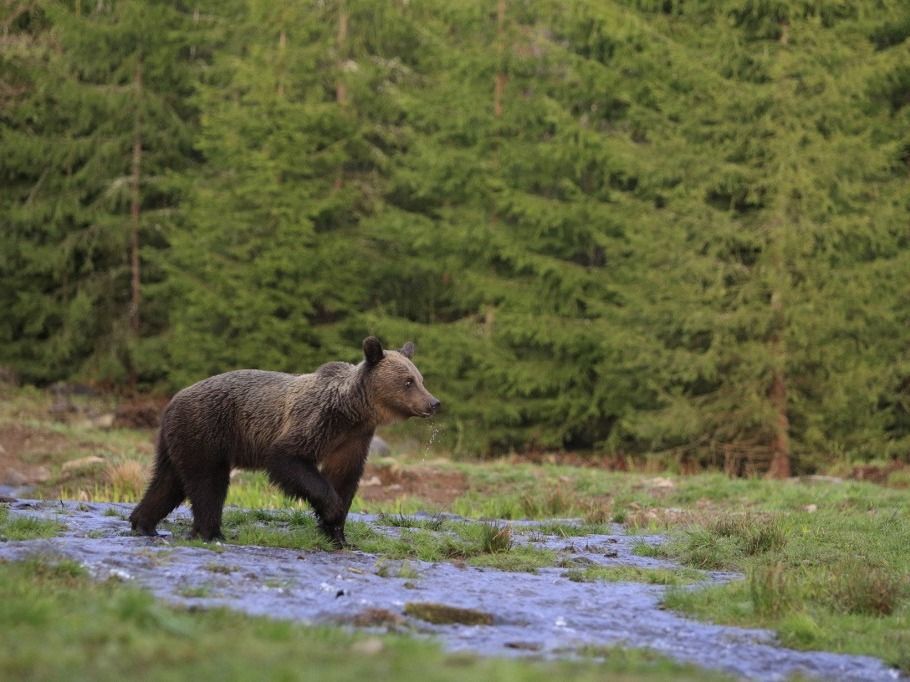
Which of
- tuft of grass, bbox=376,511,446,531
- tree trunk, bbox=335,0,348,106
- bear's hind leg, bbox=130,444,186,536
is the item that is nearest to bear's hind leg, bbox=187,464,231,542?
bear's hind leg, bbox=130,444,186,536

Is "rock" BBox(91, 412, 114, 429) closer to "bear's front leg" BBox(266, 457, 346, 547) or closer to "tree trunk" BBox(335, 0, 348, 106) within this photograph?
"tree trunk" BBox(335, 0, 348, 106)

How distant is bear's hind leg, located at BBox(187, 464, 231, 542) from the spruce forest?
12.2 m

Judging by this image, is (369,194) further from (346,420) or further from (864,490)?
(346,420)

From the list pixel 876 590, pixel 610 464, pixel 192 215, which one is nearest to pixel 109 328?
pixel 192 215

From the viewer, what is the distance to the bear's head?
1078cm

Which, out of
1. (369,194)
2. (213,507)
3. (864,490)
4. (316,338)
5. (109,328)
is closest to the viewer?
(213,507)

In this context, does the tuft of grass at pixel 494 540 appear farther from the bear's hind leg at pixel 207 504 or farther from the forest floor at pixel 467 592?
the bear's hind leg at pixel 207 504

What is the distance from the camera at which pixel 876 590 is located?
354 inches

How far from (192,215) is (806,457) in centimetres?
1520

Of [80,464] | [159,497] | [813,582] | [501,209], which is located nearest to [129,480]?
[80,464]

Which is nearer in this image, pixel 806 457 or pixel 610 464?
pixel 806 457

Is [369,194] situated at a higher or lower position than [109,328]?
higher

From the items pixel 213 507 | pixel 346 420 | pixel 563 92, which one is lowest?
pixel 213 507

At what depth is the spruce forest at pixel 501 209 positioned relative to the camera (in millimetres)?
21484
